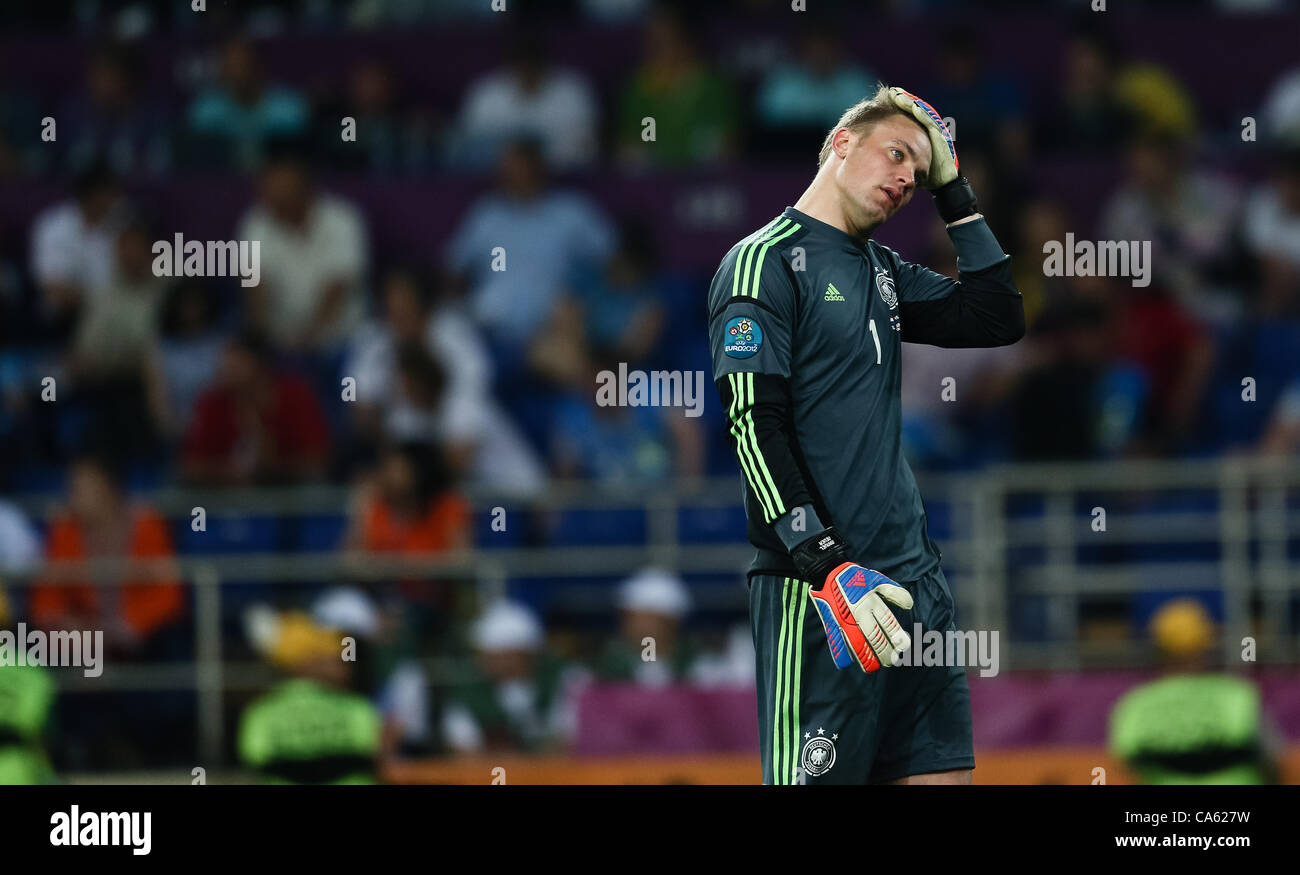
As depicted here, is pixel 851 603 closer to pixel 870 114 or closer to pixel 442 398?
pixel 870 114

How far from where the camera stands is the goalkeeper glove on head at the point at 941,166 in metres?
6.02

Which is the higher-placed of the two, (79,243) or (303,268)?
(79,243)

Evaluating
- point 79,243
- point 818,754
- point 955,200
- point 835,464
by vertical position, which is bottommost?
point 818,754

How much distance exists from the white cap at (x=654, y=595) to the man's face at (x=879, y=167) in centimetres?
595

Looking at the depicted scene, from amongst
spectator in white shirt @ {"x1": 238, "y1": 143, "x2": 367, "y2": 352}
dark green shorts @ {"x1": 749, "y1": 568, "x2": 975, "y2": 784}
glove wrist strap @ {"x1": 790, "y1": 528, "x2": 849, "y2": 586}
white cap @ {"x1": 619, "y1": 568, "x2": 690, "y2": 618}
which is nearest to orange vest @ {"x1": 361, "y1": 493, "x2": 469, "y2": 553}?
white cap @ {"x1": 619, "y1": 568, "x2": 690, "y2": 618}

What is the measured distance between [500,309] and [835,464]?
847 centimetres

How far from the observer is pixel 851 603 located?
18.1ft

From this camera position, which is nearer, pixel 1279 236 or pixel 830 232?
pixel 830 232

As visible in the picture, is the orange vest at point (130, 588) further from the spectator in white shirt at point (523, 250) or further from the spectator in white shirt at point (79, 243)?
the spectator in white shirt at point (523, 250)

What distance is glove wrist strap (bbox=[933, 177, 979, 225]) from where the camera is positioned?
244 inches

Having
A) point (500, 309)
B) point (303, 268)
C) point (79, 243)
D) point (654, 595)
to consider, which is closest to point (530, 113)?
point (500, 309)

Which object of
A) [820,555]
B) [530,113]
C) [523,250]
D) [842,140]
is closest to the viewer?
[820,555]

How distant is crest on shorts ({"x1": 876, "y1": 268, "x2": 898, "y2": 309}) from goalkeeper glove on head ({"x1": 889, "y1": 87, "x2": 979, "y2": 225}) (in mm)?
279
